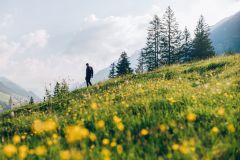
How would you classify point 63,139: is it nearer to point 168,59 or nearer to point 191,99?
point 191,99

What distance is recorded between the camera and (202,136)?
17.1 ft

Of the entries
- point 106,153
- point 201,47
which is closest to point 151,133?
point 106,153

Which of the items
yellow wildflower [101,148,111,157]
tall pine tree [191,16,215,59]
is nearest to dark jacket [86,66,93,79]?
yellow wildflower [101,148,111,157]

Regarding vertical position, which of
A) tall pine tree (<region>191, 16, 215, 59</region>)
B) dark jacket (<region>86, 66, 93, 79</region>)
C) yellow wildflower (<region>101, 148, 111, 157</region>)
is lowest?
yellow wildflower (<region>101, 148, 111, 157</region>)

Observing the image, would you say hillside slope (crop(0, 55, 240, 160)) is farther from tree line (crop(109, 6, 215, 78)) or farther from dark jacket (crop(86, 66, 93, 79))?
tree line (crop(109, 6, 215, 78))

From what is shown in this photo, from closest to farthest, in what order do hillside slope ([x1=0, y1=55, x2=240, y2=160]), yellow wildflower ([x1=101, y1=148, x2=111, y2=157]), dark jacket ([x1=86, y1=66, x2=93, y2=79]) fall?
yellow wildflower ([x1=101, y1=148, x2=111, y2=157]) < hillside slope ([x1=0, y1=55, x2=240, y2=160]) < dark jacket ([x1=86, y1=66, x2=93, y2=79])

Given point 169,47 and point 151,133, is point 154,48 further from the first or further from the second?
point 151,133

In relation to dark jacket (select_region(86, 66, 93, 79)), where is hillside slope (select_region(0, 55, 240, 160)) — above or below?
below

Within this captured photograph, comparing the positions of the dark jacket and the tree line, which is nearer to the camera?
the dark jacket

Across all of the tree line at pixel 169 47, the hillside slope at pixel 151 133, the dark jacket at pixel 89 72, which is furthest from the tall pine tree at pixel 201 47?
the hillside slope at pixel 151 133

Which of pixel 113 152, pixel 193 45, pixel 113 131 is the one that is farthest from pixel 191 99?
pixel 193 45

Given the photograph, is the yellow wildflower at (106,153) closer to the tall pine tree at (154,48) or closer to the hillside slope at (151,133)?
the hillside slope at (151,133)

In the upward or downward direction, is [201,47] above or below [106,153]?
above

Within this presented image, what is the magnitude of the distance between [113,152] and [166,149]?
0.81 m
